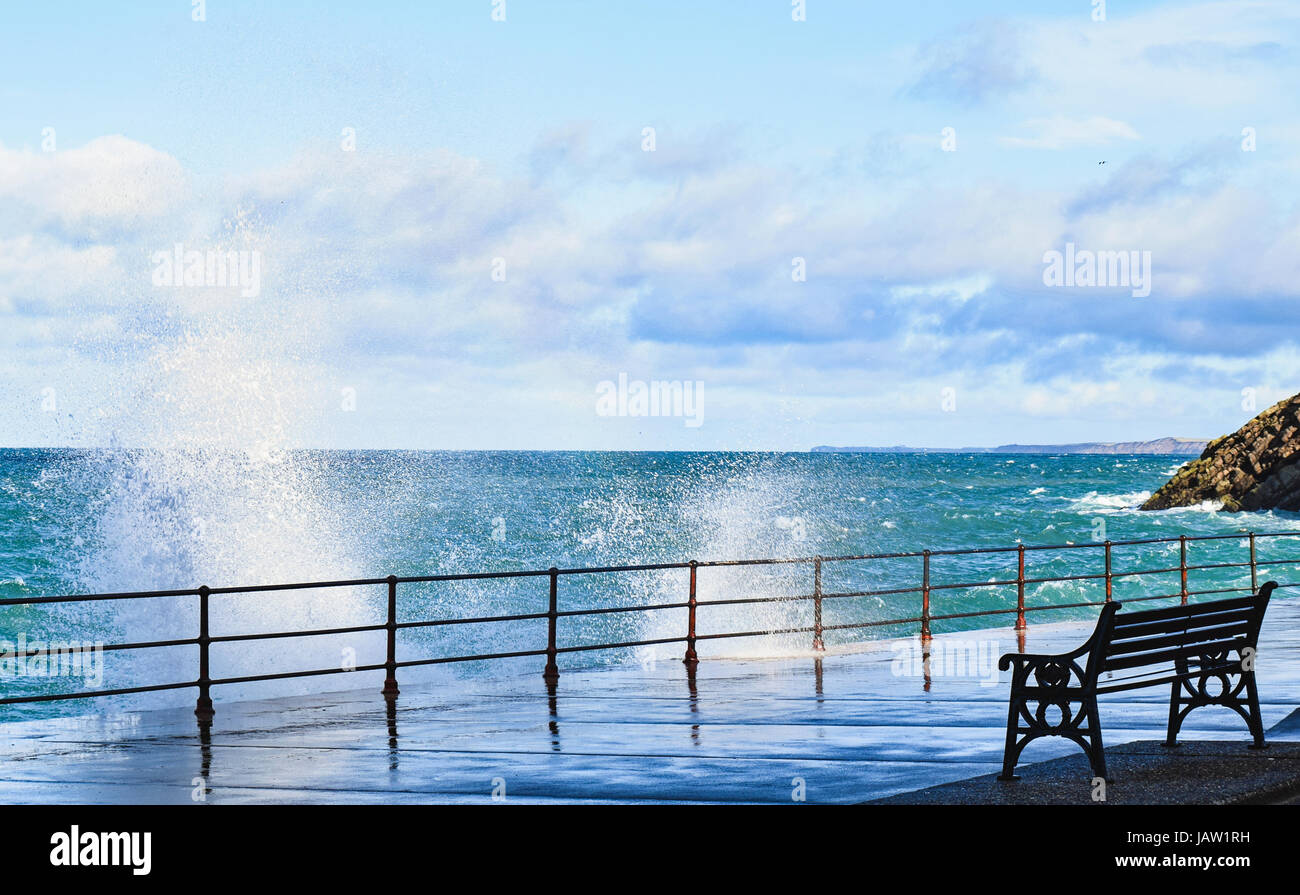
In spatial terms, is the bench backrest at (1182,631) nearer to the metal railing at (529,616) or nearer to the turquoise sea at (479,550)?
the metal railing at (529,616)

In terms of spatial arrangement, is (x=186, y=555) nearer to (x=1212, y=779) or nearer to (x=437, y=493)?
(x=1212, y=779)

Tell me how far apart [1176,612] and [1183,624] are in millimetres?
181

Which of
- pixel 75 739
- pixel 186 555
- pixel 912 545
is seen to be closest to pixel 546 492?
pixel 912 545

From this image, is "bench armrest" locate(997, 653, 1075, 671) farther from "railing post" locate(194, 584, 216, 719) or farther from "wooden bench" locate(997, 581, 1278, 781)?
"railing post" locate(194, 584, 216, 719)

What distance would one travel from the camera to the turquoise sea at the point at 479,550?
35844 mm

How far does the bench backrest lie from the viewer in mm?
8656

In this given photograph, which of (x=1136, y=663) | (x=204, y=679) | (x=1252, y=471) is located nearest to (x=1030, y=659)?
(x=1136, y=663)

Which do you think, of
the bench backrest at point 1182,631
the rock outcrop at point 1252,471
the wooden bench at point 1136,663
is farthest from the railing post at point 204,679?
the rock outcrop at point 1252,471

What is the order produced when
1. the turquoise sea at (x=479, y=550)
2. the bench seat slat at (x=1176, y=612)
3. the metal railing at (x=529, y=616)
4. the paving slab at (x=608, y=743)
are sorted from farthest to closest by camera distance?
the turquoise sea at (x=479, y=550) → the metal railing at (x=529, y=616) → the paving slab at (x=608, y=743) → the bench seat slat at (x=1176, y=612)

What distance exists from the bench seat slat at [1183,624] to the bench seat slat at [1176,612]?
28 millimetres

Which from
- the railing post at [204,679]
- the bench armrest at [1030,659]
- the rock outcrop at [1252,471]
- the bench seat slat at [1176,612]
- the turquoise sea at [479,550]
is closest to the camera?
the bench armrest at [1030,659]

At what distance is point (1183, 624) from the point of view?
9.14 metres

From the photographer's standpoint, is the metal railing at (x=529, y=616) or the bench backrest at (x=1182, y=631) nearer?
the bench backrest at (x=1182, y=631)

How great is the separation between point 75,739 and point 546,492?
98314mm
